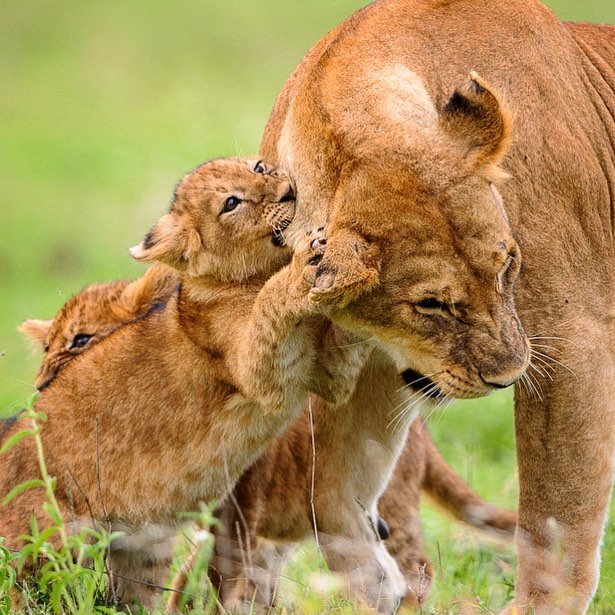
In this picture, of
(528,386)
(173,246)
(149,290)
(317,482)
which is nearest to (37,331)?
(149,290)

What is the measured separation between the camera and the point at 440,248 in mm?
3559

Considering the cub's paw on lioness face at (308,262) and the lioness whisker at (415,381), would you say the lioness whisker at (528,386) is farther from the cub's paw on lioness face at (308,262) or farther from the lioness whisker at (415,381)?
the cub's paw on lioness face at (308,262)

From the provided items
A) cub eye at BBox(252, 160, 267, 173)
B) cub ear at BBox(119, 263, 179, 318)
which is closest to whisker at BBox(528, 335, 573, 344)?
cub eye at BBox(252, 160, 267, 173)

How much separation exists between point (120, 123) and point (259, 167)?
11486mm

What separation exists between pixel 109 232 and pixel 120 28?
6631mm

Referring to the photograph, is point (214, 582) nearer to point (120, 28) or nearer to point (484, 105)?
point (484, 105)

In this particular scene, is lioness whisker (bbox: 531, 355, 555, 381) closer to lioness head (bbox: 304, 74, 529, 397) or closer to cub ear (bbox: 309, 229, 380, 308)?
lioness head (bbox: 304, 74, 529, 397)

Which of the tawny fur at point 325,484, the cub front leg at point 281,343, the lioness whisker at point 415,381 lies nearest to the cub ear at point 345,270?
the cub front leg at point 281,343

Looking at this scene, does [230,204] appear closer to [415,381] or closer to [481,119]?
[415,381]

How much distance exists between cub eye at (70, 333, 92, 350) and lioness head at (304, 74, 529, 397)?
5.19 feet

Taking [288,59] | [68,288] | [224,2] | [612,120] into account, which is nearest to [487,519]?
[612,120]

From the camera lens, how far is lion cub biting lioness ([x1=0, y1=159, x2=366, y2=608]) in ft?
14.1

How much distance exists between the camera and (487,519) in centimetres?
505

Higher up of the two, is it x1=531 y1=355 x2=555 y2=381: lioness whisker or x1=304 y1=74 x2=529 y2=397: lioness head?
x1=304 y1=74 x2=529 y2=397: lioness head
